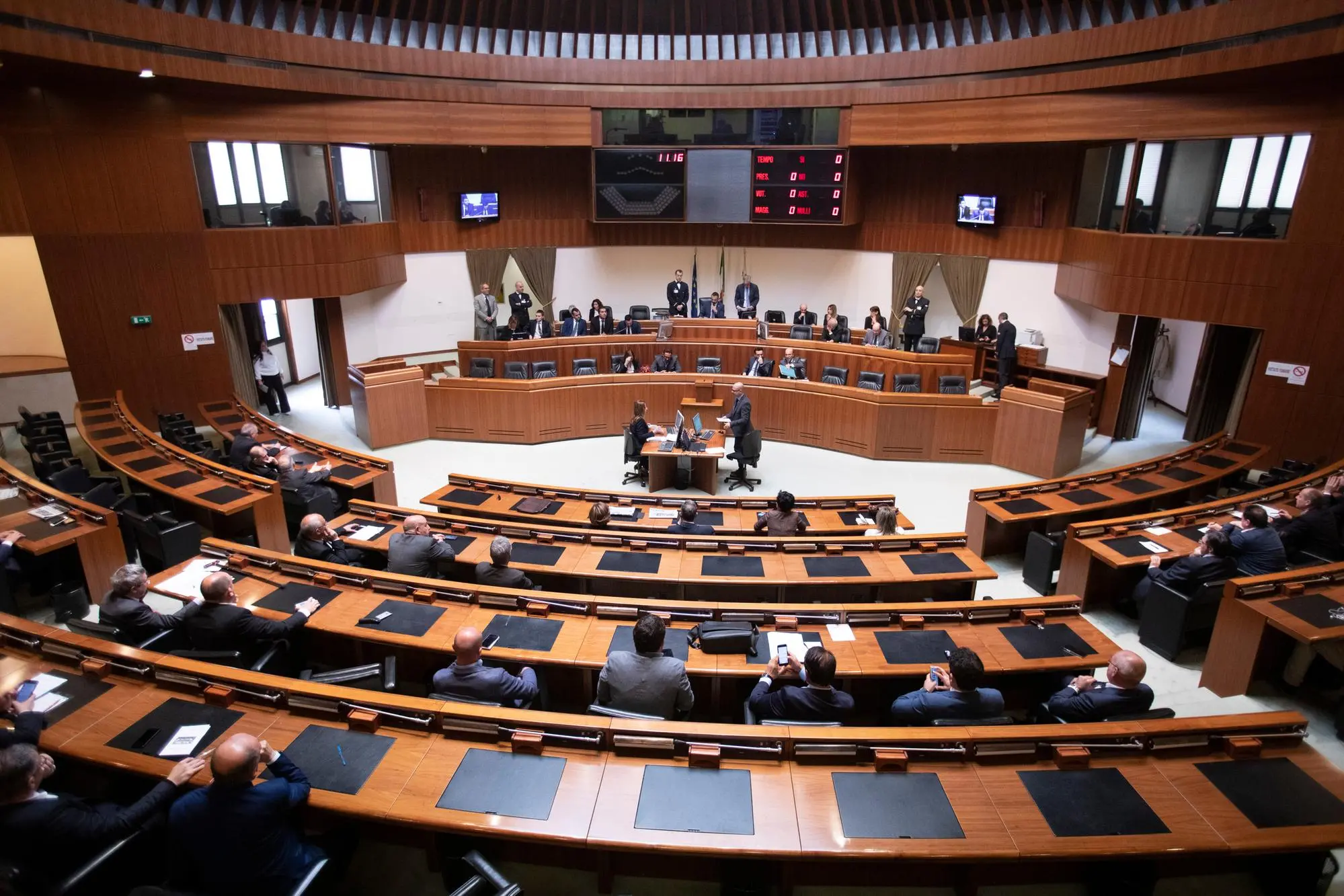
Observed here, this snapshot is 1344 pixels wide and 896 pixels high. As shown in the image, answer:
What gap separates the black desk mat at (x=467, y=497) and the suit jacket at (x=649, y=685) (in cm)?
353

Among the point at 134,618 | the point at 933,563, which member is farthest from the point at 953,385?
the point at 134,618

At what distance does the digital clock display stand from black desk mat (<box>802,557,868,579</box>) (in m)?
8.60

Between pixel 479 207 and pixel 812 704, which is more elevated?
pixel 479 207

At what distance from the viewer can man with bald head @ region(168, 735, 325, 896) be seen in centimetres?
286

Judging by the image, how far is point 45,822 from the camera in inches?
116

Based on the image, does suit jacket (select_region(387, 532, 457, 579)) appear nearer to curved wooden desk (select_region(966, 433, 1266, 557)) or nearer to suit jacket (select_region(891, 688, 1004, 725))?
suit jacket (select_region(891, 688, 1004, 725))

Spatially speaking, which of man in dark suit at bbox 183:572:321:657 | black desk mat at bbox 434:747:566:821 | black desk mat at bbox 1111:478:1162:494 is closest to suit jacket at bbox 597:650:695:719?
black desk mat at bbox 434:747:566:821

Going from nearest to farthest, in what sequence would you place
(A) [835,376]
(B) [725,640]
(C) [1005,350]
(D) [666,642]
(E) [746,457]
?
(B) [725,640] < (D) [666,642] < (E) [746,457] < (A) [835,376] < (C) [1005,350]

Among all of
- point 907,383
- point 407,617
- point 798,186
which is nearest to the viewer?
point 407,617

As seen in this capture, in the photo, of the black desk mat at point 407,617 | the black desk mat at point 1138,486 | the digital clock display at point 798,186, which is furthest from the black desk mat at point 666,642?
the digital clock display at point 798,186

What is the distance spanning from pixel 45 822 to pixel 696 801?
2585 millimetres

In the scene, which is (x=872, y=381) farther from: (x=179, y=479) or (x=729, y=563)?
(x=179, y=479)

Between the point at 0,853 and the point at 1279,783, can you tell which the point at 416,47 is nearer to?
the point at 0,853

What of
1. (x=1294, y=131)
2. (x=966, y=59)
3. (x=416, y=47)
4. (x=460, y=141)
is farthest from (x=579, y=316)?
(x=1294, y=131)
